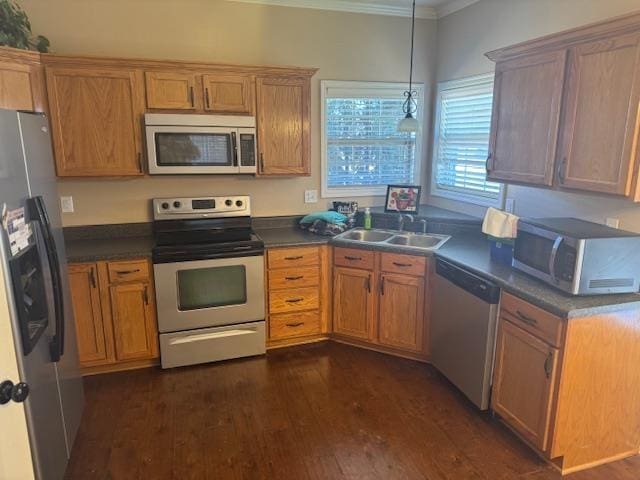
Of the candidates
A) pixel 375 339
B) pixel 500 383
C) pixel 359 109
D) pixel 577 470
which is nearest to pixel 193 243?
pixel 375 339

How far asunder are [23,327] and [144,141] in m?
1.89

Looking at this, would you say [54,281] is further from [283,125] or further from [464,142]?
[464,142]

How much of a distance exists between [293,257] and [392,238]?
2.76 feet

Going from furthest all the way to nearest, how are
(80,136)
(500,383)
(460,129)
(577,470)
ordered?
Answer: (460,129) → (80,136) → (500,383) → (577,470)

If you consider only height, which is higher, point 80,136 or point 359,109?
point 359,109

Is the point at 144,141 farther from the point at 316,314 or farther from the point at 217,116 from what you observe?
the point at 316,314

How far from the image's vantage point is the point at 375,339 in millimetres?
3402

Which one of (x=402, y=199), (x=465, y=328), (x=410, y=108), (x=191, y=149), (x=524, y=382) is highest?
(x=410, y=108)

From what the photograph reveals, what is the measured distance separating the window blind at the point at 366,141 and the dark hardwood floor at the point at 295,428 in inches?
68.4

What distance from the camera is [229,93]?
325 centimetres

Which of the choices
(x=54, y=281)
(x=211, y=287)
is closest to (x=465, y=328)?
(x=211, y=287)

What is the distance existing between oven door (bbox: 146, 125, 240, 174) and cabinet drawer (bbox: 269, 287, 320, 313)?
1015mm

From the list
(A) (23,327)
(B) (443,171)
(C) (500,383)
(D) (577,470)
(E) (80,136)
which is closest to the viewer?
(A) (23,327)

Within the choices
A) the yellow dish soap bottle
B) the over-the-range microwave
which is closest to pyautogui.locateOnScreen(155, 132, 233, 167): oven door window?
the over-the-range microwave
